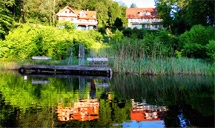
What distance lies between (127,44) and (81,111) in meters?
13.7

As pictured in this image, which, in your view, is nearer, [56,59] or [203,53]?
[203,53]

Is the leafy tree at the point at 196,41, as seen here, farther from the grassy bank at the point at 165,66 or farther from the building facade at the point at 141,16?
the building facade at the point at 141,16

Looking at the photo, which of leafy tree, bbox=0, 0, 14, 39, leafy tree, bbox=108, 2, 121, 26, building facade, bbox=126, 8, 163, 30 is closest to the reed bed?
leafy tree, bbox=0, 0, 14, 39

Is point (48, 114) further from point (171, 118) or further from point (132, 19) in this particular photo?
point (132, 19)

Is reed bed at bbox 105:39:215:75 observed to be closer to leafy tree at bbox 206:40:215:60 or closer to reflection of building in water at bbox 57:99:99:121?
leafy tree at bbox 206:40:215:60

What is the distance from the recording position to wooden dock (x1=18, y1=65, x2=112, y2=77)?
75.1 ft

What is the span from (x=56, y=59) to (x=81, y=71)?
7.17 metres

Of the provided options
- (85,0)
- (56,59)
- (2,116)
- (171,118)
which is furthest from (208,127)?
(85,0)

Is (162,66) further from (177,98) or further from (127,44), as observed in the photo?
(177,98)

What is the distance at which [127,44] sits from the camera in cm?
2367

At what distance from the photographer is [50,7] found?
46.2m

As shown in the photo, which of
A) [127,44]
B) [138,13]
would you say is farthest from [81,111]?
[138,13]

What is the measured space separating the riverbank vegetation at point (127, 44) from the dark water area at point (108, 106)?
6.13 m

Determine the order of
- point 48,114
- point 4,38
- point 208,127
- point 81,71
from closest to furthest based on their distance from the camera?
point 208,127, point 48,114, point 81,71, point 4,38
